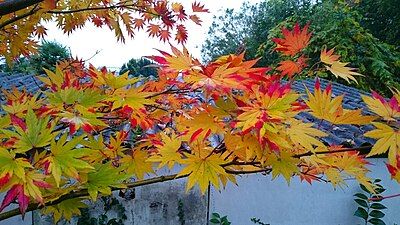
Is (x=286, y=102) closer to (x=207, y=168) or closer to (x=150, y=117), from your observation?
(x=207, y=168)

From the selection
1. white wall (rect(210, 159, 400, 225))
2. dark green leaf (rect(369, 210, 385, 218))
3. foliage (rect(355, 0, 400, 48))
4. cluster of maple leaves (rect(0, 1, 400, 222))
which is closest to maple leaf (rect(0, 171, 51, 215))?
cluster of maple leaves (rect(0, 1, 400, 222))

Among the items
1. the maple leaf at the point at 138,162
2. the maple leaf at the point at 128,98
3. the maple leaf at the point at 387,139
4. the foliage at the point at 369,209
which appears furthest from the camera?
the foliage at the point at 369,209

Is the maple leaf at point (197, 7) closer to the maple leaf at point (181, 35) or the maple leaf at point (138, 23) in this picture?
the maple leaf at point (181, 35)

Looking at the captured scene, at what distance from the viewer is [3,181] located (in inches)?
31.1

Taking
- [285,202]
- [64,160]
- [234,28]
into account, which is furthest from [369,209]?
[234,28]

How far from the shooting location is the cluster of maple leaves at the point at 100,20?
1.69 metres

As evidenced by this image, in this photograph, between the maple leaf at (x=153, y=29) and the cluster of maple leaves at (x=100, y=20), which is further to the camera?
the maple leaf at (x=153, y=29)

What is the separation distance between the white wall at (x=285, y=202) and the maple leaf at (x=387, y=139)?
2.47m

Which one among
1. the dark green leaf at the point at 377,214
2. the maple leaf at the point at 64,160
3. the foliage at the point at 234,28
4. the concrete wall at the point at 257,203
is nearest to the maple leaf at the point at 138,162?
the maple leaf at the point at 64,160

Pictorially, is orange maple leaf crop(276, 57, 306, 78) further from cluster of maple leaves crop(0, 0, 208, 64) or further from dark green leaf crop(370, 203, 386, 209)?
dark green leaf crop(370, 203, 386, 209)

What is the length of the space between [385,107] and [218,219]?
8.48ft

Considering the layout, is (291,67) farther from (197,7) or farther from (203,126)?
(197,7)

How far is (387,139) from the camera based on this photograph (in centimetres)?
79

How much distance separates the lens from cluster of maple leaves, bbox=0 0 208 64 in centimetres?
169
